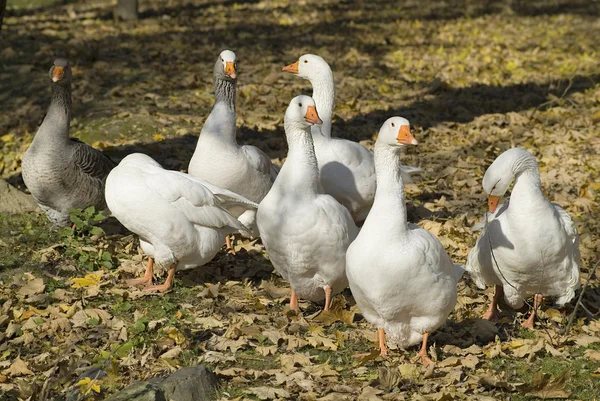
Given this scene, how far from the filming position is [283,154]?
11094 millimetres

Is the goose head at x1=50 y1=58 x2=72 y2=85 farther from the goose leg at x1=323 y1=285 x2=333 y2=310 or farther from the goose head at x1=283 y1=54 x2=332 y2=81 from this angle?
the goose leg at x1=323 y1=285 x2=333 y2=310

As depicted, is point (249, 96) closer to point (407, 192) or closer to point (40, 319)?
point (407, 192)

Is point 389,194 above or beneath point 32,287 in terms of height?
above

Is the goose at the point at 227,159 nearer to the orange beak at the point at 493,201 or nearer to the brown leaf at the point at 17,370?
the orange beak at the point at 493,201

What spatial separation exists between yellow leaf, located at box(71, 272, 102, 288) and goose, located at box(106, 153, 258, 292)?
1.00 feet

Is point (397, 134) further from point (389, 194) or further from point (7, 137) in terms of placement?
point (7, 137)

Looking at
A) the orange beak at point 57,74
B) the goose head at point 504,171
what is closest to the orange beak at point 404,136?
the goose head at point 504,171

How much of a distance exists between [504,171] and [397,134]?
1.02 meters

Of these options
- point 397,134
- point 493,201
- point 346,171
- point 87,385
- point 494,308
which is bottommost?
point 494,308

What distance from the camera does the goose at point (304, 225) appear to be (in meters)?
6.48

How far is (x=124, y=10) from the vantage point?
19.3 meters

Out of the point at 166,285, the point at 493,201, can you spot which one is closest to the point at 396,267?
the point at 493,201

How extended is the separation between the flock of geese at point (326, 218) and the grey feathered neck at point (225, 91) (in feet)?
0.72

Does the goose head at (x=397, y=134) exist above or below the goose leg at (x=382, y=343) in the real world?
above
